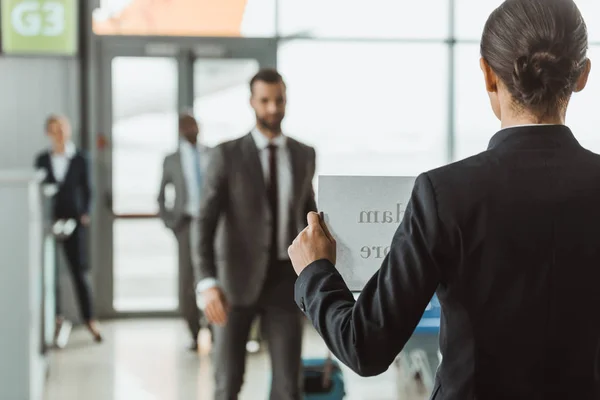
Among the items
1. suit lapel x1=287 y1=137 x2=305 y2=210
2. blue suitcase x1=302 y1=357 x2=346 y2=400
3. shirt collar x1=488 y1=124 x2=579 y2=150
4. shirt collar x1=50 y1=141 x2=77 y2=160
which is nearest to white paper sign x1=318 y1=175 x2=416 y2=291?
shirt collar x1=488 y1=124 x2=579 y2=150

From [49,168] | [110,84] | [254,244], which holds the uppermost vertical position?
[110,84]

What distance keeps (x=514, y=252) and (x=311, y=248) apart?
1.08ft

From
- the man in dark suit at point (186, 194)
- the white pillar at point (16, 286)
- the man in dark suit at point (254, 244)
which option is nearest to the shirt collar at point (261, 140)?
the man in dark suit at point (254, 244)

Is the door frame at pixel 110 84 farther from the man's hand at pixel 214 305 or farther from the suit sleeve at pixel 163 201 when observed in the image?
the man's hand at pixel 214 305

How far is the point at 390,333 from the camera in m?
1.18

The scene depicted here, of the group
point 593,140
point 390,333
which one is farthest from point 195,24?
point 390,333

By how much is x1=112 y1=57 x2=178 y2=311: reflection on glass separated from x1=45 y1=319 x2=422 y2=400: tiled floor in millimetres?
607

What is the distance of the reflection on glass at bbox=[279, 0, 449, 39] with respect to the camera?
750 cm

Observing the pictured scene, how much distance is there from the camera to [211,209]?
318 cm

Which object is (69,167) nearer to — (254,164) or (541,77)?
(254,164)

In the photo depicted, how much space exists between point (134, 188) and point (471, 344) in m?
6.61

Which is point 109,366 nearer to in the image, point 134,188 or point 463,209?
point 134,188

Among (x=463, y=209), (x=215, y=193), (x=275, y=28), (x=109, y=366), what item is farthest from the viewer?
(x=275, y=28)

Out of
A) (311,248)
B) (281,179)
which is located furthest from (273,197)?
(311,248)
